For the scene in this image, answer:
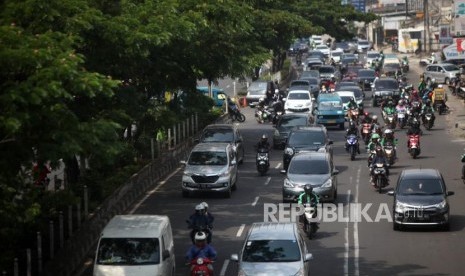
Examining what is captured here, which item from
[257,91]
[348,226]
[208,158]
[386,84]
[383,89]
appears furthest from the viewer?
[257,91]

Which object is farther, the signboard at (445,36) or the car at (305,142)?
the signboard at (445,36)

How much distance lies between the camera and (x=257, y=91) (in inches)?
2803

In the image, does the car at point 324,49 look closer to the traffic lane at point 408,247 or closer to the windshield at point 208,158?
the traffic lane at point 408,247

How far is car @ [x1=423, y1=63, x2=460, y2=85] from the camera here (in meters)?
82.3

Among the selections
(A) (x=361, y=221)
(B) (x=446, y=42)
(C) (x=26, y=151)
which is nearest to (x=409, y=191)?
(A) (x=361, y=221)

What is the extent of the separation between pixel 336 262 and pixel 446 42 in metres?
92.4

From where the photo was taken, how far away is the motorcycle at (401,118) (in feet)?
177

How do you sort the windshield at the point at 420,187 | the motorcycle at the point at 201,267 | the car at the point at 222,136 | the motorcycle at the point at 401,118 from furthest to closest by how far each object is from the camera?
the motorcycle at the point at 401,118, the car at the point at 222,136, the windshield at the point at 420,187, the motorcycle at the point at 201,267

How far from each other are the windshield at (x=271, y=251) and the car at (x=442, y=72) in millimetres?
60792

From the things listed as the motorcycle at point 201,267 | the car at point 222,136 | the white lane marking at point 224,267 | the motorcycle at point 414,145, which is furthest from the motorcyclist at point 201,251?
the motorcycle at point 414,145

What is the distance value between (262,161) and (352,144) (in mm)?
5400

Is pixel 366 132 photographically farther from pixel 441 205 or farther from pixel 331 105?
pixel 441 205

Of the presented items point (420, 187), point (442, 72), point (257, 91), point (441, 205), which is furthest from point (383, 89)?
point (441, 205)

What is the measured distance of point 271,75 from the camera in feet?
287
